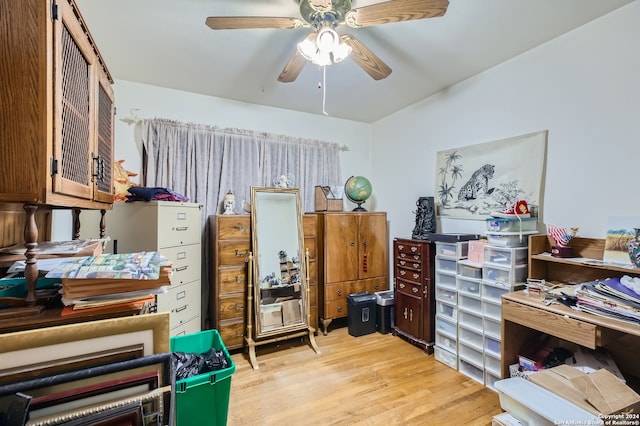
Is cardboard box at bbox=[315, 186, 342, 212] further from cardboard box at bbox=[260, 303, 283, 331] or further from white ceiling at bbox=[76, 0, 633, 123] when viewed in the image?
cardboard box at bbox=[260, 303, 283, 331]

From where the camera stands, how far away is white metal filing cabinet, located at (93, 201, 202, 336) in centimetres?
205

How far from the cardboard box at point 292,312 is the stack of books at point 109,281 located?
2016 mm

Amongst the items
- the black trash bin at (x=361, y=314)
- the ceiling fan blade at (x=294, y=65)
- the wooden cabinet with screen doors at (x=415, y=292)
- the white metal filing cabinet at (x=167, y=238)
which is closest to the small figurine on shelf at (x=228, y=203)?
the white metal filing cabinet at (x=167, y=238)

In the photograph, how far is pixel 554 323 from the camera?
1637 mm

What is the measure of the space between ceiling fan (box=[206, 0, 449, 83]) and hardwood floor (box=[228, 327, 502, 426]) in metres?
2.18

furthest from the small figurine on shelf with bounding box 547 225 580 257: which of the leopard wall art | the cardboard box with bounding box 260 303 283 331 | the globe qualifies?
the cardboard box with bounding box 260 303 283 331

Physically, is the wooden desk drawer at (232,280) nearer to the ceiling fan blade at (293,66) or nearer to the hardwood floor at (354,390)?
the hardwood floor at (354,390)

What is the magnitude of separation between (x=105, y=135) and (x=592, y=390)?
9.04 ft

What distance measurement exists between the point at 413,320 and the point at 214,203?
2.30 metres

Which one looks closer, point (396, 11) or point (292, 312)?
point (396, 11)

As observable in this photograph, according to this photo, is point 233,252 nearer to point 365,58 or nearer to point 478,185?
point 365,58

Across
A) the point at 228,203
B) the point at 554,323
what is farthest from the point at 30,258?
the point at 554,323

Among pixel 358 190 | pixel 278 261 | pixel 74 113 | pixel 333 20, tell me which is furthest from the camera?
pixel 358 190

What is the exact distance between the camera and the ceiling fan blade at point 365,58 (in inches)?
64.8
